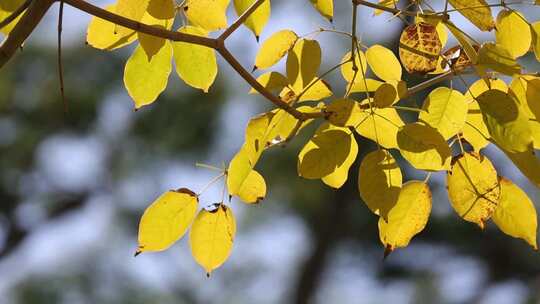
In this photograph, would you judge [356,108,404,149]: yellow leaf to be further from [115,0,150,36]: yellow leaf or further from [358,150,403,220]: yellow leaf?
[115,0,150,36]: yellow leaf

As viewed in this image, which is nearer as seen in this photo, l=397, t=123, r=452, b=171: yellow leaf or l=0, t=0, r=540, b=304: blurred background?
l=397, t=123, r=452, b=171: yellow leaf

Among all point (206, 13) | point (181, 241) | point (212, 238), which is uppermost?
point (206, 13)

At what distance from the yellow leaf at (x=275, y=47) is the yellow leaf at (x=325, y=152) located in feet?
0.23

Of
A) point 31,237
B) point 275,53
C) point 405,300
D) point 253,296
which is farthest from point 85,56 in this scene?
point 275,53

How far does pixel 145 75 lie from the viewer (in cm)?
46

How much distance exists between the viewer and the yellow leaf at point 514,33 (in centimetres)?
43

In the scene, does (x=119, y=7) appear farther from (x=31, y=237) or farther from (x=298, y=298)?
(x=31, y=237)

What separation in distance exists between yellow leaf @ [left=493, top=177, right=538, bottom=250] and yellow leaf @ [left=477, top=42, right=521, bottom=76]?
0.09 meters

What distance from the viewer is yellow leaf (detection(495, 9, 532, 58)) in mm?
434

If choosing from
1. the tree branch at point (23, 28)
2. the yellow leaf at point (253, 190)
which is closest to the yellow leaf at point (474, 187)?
the yellow leaf at point (253, 190)

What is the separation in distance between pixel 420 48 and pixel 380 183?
81mm

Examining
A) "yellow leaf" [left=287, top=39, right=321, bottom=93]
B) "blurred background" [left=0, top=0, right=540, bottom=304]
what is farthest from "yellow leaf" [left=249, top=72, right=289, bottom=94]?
"blurred background" [left=0, top=0, right=540, bottom=304]

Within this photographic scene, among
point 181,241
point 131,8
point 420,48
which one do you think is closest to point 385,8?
point 420,48

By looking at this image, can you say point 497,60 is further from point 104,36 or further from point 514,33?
point 104,36
